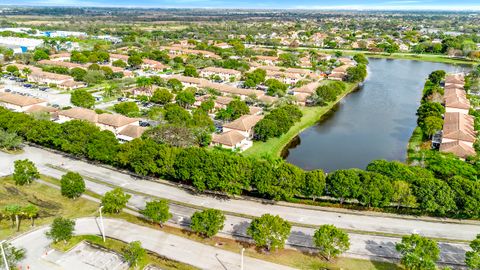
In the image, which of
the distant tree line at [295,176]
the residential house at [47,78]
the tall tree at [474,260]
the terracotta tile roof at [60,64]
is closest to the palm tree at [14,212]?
the distant tree line at [295,176]

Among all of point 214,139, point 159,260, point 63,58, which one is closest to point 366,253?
point 159,260

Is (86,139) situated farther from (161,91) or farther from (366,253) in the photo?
(366,253)

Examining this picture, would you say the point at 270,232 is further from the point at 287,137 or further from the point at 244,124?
the point at 287,137

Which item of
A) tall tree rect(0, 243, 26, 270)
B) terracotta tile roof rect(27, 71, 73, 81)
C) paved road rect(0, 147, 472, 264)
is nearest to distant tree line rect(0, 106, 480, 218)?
paved road rect(0, 147, 472, 264)

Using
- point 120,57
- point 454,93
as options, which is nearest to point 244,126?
point 454,93

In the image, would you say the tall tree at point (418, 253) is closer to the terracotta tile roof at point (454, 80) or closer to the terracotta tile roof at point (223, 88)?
the terracotta tile roof at point (223, 88)

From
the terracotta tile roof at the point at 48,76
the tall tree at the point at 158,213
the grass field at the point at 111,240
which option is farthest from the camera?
the terracotta tile roof at the point at 48,76
